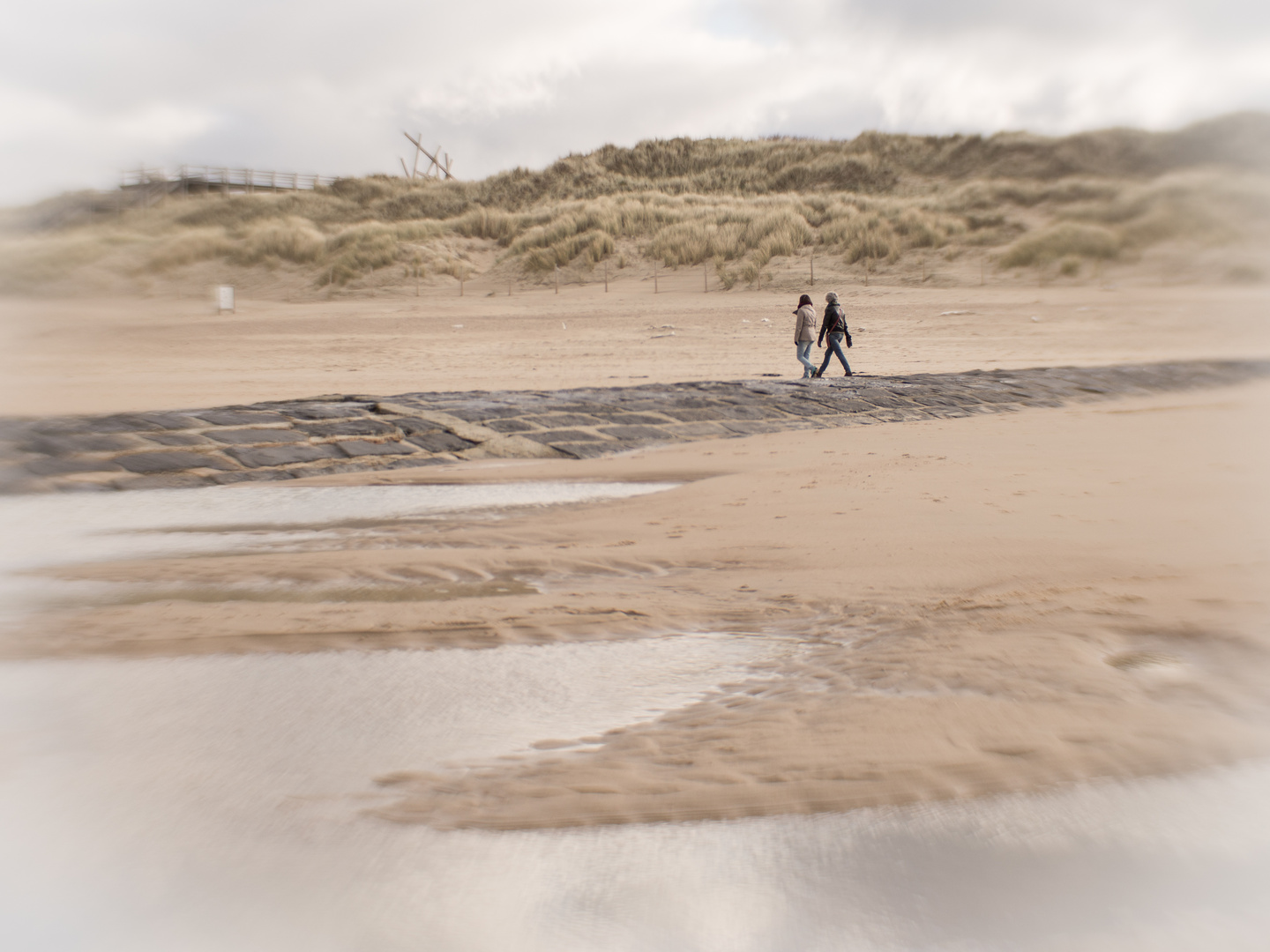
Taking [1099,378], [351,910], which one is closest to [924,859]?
[351,910]

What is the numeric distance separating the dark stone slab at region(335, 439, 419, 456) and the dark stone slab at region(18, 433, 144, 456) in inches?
50.4

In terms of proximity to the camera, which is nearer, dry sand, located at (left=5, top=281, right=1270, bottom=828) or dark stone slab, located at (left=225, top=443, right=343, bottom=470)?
dry sand, located at (left=5, top=281, right=1270, bottom=828)

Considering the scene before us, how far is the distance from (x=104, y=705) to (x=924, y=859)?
2017 millimetres

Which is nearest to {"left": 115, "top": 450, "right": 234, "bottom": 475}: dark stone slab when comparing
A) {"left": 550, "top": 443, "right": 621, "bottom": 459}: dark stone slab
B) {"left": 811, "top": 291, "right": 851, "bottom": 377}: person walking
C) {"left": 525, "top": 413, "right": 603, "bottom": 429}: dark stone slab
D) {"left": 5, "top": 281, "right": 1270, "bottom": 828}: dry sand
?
{"left": 5, "top": 281, "right": 1270, "bottom": 828}: dry sand

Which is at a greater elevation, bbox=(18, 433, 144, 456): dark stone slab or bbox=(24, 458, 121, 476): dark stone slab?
bbox=(18, 433, 144, 456): dark stone slab

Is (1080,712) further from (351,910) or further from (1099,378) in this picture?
(1099,378)

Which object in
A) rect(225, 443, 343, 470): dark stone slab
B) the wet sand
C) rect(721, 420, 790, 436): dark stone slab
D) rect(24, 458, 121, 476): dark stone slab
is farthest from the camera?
rect(721, 420, 790, 436): dark stone slab

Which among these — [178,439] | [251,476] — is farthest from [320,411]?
[251,476]

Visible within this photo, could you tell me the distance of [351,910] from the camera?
1.57 m

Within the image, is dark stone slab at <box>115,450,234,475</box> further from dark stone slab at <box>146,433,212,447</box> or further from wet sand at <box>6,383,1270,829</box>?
wet sand at <box>6,383,1270,829</box>

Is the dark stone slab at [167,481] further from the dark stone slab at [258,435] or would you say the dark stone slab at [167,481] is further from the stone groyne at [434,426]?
the dark stone slab at [258,435]

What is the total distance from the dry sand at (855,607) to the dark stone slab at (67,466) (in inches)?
68.0

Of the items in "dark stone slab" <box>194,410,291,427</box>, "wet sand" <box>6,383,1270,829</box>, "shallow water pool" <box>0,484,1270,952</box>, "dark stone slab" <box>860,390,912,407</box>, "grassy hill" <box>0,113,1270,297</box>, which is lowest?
"shallow water pool" <box>0,484,1270,952</box>

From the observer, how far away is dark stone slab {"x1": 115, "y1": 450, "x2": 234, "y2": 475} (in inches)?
220
